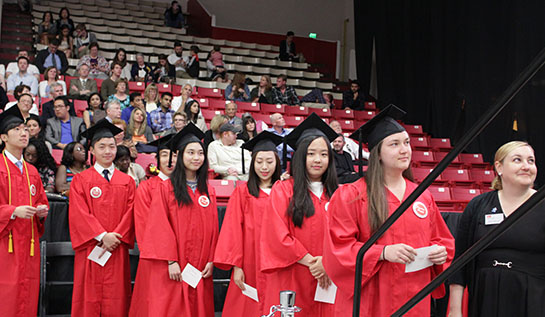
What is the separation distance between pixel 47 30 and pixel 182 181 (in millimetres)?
10144

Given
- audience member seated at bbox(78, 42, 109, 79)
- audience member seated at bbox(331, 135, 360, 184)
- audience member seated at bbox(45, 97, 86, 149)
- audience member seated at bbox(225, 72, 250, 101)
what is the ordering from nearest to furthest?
audience member seated at bbox(331, 135, 360, 184) → audience member seated at bbox(45, 97, 86, 149) → audience member seated at bbox(78, 42, 109, 79) → audience member seated at bbox(225, 72, 250, 101)

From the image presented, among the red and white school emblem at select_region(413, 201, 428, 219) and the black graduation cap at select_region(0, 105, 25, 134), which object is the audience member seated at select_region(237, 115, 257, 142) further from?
the red and white school emblem at select_region(413, 201, 428, 219)

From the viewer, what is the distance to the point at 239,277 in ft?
13.4

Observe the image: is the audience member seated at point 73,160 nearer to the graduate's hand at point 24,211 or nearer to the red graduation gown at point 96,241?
the red graduation gown at point 96,241

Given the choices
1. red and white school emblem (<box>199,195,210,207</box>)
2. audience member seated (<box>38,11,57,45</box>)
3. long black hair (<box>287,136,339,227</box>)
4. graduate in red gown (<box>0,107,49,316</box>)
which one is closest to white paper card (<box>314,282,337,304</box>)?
long black hair (<box>287,136,339,227</box>)

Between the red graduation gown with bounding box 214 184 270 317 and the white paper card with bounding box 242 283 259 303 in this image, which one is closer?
the white paper card with bounding box 242 283 259 303

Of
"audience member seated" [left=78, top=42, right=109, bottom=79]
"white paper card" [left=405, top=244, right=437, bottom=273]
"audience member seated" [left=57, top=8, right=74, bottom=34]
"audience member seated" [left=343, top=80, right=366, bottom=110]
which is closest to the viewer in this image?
"white paper card" [left=405, top=244, right=437, bottom=273]

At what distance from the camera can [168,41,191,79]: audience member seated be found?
12.7 metres

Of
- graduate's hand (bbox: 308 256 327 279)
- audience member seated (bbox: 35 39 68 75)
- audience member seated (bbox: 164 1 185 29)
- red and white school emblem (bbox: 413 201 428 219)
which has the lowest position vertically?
graduate's hand (bbox: 308 256 327 279)

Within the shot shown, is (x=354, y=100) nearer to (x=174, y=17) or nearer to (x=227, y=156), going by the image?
(x=227, y=156)

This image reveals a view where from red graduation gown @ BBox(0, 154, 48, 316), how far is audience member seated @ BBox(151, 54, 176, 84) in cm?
731

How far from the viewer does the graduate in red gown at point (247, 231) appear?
411 centimetres

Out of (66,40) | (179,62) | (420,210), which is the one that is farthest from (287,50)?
(420,210)

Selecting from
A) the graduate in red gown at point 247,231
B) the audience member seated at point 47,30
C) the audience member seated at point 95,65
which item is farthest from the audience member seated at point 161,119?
the audience member seated at point 47,30
